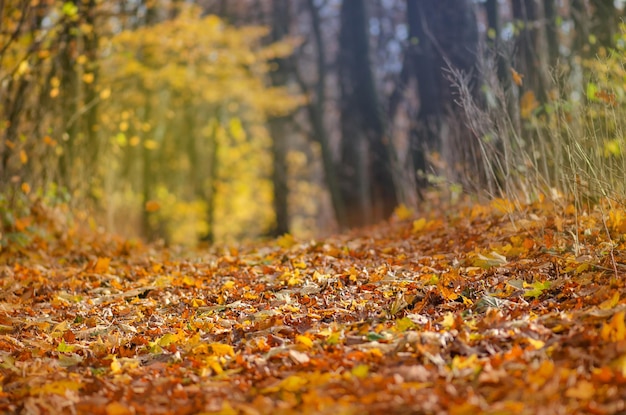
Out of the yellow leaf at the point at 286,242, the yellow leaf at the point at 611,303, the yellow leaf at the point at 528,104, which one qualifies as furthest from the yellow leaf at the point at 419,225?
the yellow leaf at the point at 611,303

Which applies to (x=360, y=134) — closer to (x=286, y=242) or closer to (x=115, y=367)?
(x=286, y=242)

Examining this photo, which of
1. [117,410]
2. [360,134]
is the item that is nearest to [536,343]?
[117,410]

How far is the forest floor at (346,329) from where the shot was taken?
9.18 feet

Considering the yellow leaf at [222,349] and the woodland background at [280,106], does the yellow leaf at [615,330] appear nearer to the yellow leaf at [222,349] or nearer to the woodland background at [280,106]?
the woodland background at [280,106]

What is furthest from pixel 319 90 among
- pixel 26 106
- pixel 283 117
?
pixel 26 106

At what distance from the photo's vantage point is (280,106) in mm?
18438

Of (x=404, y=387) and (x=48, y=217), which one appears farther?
(x=48, y=217)

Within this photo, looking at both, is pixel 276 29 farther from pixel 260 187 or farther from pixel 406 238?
pixel 406 238

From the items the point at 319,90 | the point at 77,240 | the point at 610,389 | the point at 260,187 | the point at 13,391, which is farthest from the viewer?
the point at 260,187

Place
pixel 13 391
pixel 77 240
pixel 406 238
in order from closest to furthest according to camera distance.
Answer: pixel 13 391, pixel 406 238, pixel 77 240

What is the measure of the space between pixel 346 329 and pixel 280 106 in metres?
15.0

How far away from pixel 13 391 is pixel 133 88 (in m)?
12.7

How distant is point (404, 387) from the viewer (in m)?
2.81

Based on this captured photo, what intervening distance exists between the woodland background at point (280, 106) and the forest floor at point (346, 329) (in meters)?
0.75
